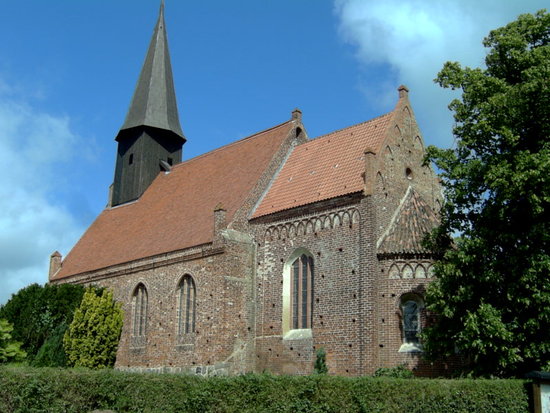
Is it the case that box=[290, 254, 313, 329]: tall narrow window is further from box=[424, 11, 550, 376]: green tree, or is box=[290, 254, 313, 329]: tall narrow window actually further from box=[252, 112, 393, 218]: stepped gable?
box=[424, 11, 550, 376]: green tree

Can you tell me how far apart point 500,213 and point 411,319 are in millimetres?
5423

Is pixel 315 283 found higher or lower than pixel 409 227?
lower

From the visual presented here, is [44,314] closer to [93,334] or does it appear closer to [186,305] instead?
[93,334]

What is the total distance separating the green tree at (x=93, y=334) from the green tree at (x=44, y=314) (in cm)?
166

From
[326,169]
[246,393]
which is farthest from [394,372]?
[326,169]

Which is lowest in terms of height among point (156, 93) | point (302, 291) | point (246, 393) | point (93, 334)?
point (246, 393)

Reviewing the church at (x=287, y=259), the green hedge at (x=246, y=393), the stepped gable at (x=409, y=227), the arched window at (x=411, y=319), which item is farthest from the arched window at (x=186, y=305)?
the green hedge at (x=246, y=393)

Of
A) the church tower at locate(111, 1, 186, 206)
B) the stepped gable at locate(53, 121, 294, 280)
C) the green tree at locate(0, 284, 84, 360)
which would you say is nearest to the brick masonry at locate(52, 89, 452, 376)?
the stepped gable at locate(53, 121, 294, 280)

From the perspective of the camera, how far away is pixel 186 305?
25891 mm

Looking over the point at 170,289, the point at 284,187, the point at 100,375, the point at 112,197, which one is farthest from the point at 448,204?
the point at 112,197

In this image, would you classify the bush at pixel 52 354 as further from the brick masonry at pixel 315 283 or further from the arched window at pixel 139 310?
the arched window at pixel 139 310

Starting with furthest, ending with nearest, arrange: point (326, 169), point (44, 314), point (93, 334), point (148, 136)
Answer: point (148, 136) < point (44, 314) < point (93, 334) < point (326, 169)

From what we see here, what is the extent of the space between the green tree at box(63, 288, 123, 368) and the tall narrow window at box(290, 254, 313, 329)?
954 cm

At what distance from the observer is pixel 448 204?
60.0 ft
